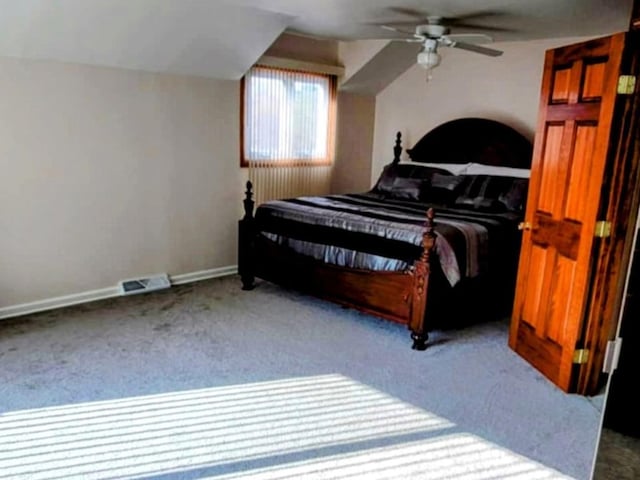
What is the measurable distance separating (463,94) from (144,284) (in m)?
3.98

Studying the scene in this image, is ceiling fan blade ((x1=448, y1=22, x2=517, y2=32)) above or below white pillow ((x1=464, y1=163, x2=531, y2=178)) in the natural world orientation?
above

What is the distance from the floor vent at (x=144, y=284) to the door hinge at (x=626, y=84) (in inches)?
152

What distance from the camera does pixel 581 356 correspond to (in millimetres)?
3145

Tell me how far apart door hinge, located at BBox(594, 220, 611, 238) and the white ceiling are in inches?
67.6

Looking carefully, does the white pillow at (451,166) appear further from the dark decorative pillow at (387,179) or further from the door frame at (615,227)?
the door frame at (615,227)

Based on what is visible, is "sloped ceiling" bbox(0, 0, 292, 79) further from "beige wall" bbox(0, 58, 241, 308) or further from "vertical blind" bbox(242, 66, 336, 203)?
"vertical blind" bbox(242, 66, 336, 203)

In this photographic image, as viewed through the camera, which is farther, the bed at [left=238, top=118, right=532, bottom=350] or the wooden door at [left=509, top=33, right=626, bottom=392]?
the bed at [left=238, top=118, right=532, bottom=350]

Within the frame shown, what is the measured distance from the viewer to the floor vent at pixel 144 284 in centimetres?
468

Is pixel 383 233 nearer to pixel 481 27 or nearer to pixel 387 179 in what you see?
pixel 387 179

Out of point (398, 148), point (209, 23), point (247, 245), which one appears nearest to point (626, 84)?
point (209, 23)

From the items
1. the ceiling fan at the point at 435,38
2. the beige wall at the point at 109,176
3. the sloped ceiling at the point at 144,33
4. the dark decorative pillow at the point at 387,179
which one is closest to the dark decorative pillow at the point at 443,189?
the dark decorative pillow at the point at 387,179

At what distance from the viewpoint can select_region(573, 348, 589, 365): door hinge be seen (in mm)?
3141

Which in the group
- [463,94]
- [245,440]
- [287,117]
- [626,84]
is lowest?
[245,440]

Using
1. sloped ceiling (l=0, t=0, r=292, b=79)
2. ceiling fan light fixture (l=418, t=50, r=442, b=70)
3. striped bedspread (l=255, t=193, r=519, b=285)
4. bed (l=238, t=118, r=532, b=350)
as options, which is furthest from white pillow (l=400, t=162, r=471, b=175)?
sloped ceiling (l=0, t=0, r=292, b=79)
